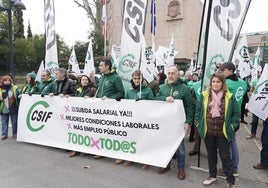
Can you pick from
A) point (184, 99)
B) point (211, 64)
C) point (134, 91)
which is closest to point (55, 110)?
point (134, 91)

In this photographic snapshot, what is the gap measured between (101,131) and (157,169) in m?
1.31

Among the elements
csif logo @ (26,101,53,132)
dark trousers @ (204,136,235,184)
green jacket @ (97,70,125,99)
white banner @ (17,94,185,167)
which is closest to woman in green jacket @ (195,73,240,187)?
dark trousers @ (204,136,235,184)

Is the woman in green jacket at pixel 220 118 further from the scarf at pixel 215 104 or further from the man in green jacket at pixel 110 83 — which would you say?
the man in green jacket at pixel 110 83

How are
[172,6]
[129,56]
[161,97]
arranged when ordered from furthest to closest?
[172,6] < [129,56] < [161,97]

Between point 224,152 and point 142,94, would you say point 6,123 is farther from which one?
point 224,152

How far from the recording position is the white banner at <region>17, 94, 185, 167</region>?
500cm

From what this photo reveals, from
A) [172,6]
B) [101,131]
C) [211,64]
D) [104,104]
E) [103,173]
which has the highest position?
[172,6]

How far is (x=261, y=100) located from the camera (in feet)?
19.1

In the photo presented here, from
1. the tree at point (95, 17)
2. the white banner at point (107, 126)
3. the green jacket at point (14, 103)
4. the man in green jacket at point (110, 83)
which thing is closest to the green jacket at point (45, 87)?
the white banner at point (107, 126)

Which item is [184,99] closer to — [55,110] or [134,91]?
[134,91]

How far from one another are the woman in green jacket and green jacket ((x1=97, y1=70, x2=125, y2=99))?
1.92 metres

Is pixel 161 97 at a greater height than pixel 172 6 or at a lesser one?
lesser

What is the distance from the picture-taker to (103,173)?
5000 millimetres

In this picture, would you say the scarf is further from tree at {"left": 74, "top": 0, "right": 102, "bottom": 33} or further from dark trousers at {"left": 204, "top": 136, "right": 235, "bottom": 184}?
tree at {"left": 74, "top": 0, "right": 102, "bottom": 33}
